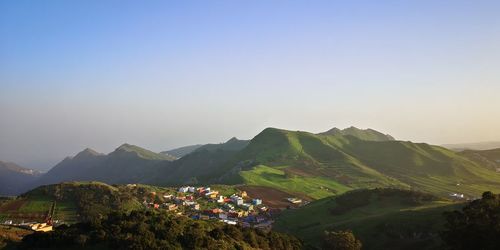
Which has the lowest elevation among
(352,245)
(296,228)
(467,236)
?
(296,228)

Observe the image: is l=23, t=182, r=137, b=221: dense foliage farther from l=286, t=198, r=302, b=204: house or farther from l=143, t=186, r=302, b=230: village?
l=286, t=198, r=302, b=204: house

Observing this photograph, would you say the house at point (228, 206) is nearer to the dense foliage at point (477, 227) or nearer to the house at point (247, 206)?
the house at point (247, 206)

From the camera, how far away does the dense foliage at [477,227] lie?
146ft

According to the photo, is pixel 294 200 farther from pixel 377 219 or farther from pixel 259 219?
pixel 377 219

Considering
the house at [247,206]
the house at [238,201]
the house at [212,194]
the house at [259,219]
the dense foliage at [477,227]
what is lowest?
the house at [259,219]

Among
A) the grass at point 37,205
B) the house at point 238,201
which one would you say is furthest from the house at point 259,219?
the grass at point 37,205

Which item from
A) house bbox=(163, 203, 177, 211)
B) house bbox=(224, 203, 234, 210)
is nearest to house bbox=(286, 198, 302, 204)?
house bbox=(224, 203, 234, 210)

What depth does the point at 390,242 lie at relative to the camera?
245ft

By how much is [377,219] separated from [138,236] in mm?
61235

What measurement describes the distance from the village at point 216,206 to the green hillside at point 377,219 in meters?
8.52

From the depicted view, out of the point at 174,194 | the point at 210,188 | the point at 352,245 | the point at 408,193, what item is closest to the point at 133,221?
the point at 352,245

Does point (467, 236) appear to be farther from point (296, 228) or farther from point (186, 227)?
point (296, 228)

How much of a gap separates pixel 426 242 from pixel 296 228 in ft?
135

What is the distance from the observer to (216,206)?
135 metres
